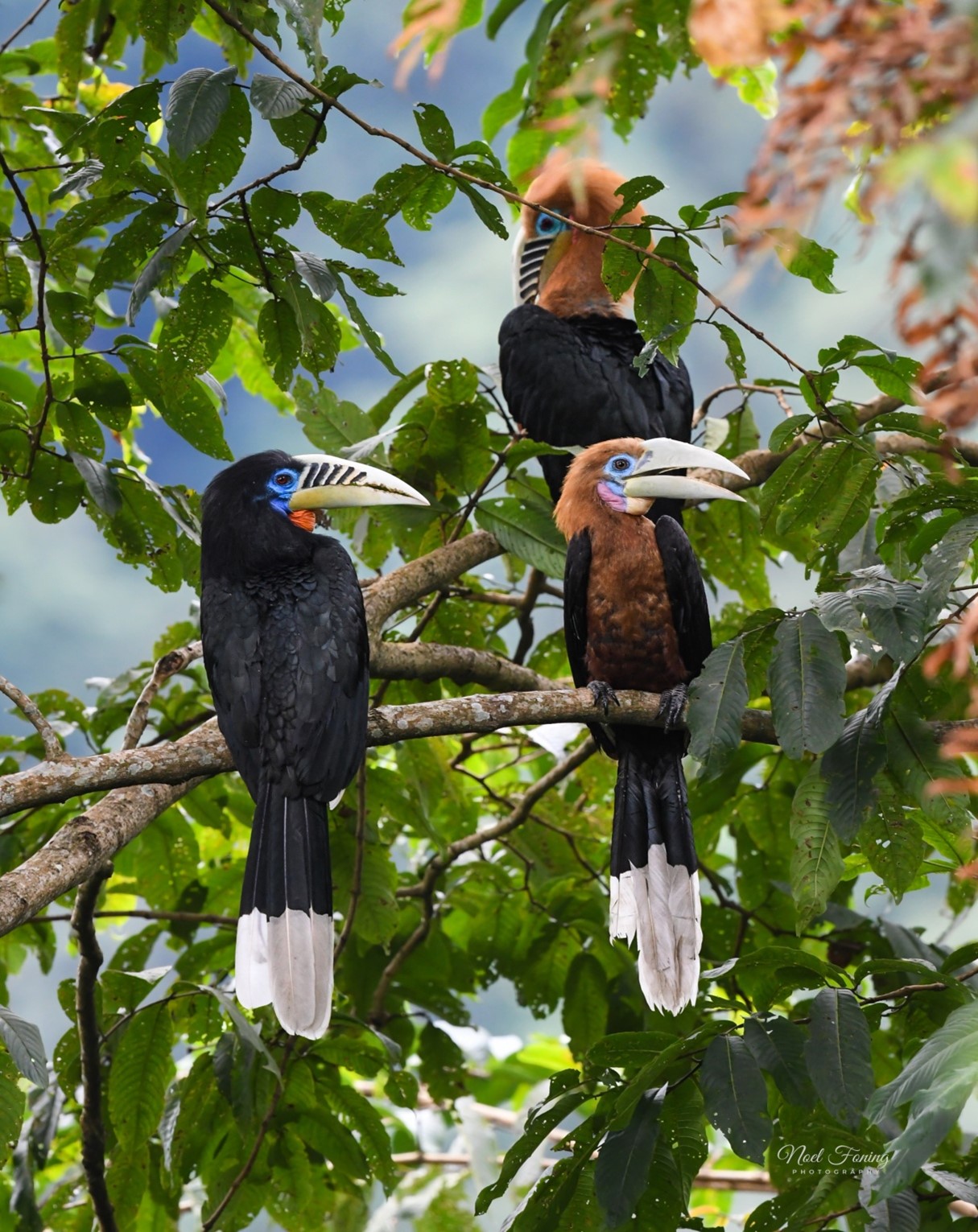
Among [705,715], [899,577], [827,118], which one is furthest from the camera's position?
[899,577]

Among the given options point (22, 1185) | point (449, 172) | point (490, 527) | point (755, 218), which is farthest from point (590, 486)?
point (755, 218)

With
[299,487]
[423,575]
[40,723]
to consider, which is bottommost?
[40,723]

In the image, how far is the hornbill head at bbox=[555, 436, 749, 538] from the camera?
9.75ft

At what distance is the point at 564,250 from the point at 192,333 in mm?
2036

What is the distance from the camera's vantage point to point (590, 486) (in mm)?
Answer: 3125

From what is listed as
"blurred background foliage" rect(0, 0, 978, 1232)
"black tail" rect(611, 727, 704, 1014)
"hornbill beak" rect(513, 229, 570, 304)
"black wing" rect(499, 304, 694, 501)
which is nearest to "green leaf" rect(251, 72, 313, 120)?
"blurred background foliage" rect(0, 0, 978, 1232)

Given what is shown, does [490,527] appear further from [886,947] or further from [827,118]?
[827,118]

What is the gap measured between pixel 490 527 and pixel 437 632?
0.45 meters

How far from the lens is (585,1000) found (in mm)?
3266

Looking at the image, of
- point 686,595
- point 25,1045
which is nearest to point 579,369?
point 686,595

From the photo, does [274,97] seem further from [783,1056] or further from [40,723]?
[783,1056]

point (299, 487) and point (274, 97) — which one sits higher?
point (274, 97)

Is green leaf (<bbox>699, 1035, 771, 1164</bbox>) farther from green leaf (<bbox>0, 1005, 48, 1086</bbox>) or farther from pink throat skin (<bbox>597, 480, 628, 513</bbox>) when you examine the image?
pink throat skin (<bbox>597, 480, 628, 513</bbox>)

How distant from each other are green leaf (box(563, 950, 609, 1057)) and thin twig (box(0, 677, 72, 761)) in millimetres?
1526
